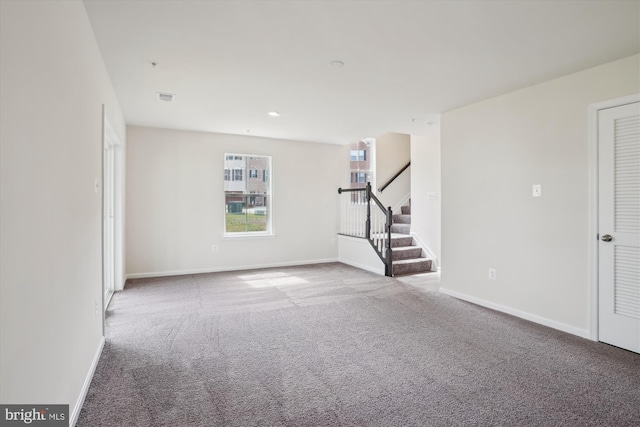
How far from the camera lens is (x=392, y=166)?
25.3ft

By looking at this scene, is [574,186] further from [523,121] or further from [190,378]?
[190,378]

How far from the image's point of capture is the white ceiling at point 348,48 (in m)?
2.22

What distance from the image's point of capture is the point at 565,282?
330cm

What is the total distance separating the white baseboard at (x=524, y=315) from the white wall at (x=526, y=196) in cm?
1

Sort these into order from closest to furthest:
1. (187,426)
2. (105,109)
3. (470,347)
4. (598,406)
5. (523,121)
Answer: (187,426)
(598,406)
(470,347)
(105,109)
(523,121)

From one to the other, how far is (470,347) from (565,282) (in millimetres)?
1248

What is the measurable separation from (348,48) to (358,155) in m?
4.75

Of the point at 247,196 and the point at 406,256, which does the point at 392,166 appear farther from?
the point at 247,196

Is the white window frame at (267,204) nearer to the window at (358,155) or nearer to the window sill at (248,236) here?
the window sill at (248,236)

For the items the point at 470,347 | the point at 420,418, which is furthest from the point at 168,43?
the point at 470,347

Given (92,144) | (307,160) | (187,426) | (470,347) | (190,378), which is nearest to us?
(187,426)

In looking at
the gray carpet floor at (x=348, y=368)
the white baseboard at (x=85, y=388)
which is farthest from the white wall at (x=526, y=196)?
the white baseboard at (x=85, y=388)

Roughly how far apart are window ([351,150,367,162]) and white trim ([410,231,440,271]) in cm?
197

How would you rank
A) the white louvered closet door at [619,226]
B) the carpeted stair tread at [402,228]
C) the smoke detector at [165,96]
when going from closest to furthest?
the white louvered closet door at [619,226]
the smoke detector at [165,96]
the carpeted stair tread at [402,228]
